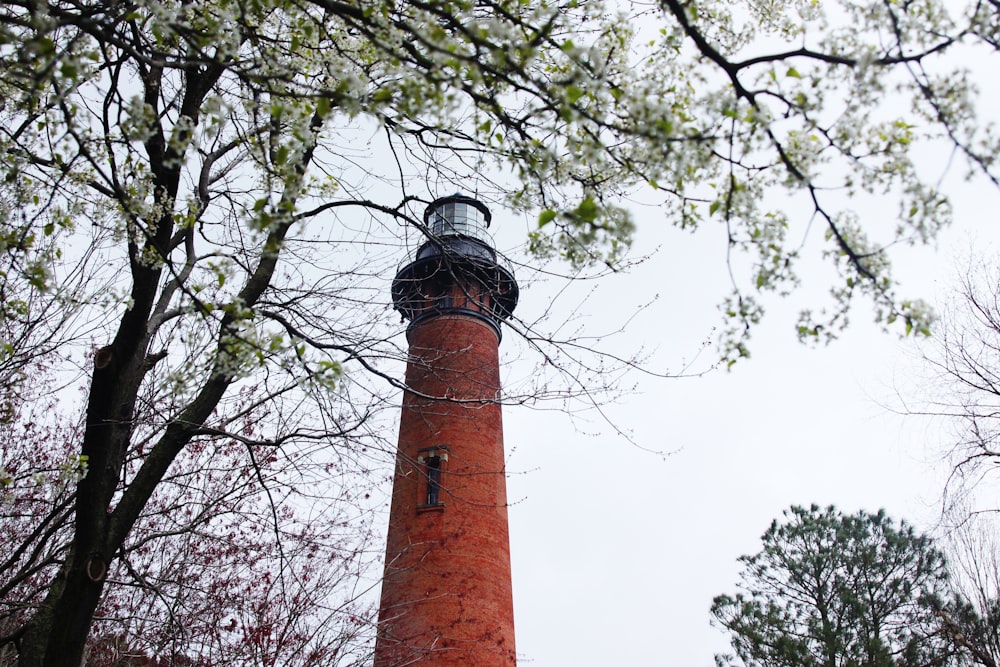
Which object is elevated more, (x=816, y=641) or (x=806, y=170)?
(x=816, y=641)

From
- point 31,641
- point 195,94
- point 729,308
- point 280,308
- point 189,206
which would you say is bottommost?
point 31,641

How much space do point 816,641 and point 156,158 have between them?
52.9 ft

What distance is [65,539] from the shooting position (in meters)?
8.95

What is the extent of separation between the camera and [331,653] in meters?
8.45

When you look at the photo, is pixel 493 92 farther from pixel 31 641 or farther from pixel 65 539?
pixel 65 539

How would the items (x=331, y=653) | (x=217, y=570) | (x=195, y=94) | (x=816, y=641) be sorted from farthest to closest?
(x=816, y=641) → (x=217, y=570) → (x=331, y=653) → (x=195, y=94)

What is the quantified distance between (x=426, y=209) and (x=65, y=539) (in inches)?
246

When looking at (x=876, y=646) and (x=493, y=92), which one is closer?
(x=493, y=92)

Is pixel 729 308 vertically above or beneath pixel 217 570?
beneath

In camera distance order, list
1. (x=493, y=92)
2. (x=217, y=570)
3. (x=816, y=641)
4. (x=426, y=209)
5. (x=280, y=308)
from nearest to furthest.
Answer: (x=493, y=92), (x=280, y=308), (x=426, y=209), (x=217, y=570), (x=816, y=641)

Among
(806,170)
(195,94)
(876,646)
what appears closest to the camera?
(806,170)

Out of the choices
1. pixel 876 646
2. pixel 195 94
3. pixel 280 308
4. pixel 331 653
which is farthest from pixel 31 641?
pixel 876 646

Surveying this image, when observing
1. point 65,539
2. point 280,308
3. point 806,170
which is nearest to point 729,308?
point 806,170

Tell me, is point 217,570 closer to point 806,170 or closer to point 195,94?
point 195,94
